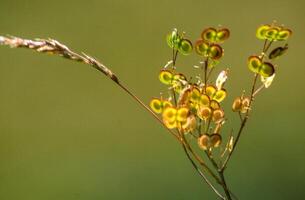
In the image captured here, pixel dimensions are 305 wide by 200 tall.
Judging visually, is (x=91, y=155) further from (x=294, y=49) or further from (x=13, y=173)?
(x=294, y=49)

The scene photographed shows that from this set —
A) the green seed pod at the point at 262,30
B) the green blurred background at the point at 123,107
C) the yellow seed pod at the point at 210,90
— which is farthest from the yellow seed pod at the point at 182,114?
the green blurred background at the point at 123,107

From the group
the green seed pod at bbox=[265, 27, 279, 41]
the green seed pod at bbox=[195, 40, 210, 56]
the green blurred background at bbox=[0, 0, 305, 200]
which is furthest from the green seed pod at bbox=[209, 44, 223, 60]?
the green blurred background at bbox=[0, 0, 305, 200]

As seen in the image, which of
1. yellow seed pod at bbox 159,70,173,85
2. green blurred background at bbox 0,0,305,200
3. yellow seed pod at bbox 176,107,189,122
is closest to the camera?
yellow seed pod at bbox 176,107,189,122

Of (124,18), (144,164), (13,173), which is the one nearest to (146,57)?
(124,18)

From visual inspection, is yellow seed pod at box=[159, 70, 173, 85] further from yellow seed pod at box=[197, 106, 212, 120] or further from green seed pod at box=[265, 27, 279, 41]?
green seed pod at box=[265, 27, 279, 41]

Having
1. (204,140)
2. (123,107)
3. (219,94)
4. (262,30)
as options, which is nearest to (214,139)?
(204,140)

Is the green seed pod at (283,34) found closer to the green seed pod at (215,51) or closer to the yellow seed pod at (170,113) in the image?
the green seed pod at (215,51)
